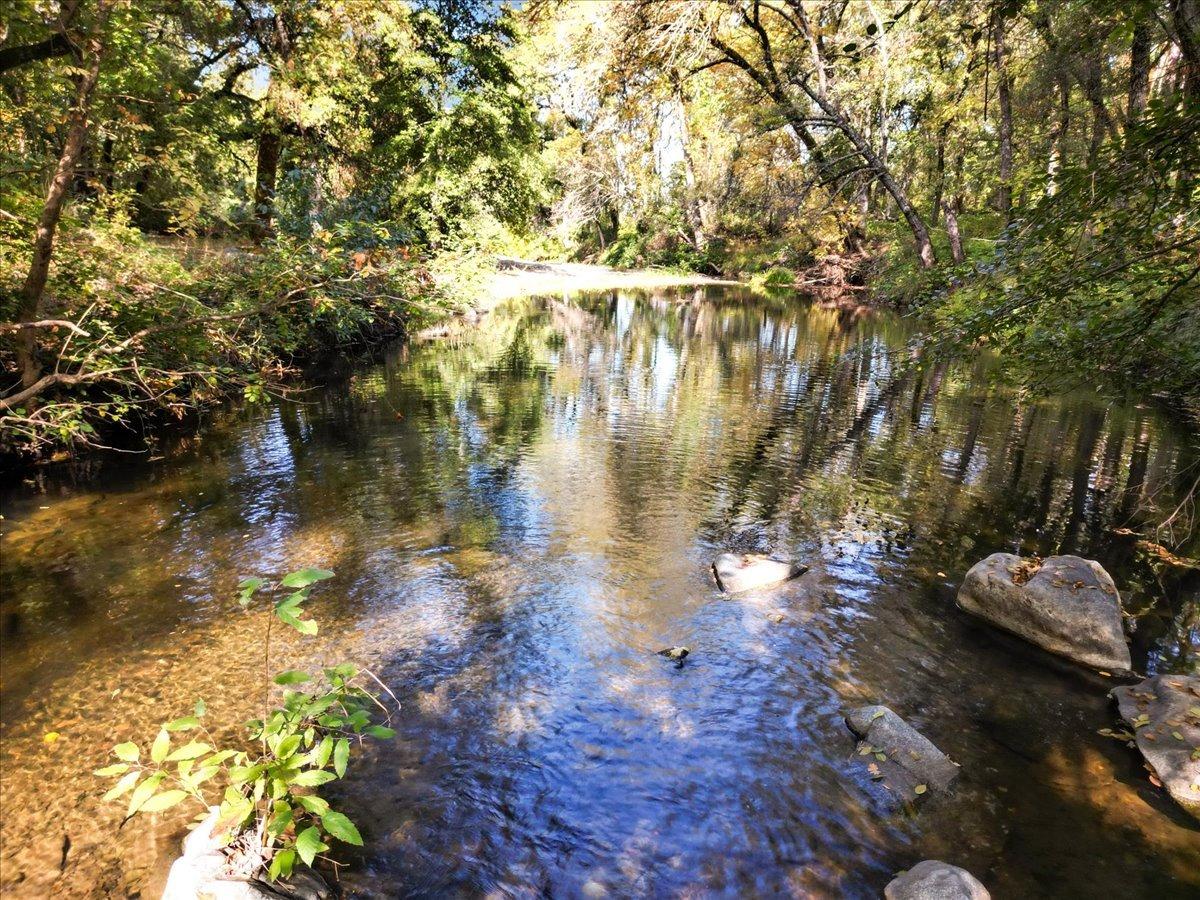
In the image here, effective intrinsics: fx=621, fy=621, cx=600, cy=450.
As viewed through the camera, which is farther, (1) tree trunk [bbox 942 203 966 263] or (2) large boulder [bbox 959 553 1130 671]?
(1) tree trunk [bbox 942 203 966 263]

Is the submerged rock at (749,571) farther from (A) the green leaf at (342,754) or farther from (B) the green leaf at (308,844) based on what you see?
(B) the green leaf at (308,844)

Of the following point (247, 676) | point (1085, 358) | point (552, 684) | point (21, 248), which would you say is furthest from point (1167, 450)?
point (21, 248)

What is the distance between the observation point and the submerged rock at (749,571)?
7.36 metres

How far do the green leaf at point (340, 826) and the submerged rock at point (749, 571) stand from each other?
16.4 feet

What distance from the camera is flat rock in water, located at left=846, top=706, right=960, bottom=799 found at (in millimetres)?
4582

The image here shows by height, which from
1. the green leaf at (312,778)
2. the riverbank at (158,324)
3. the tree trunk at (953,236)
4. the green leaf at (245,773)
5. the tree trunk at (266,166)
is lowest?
the green leaf at (245,773)

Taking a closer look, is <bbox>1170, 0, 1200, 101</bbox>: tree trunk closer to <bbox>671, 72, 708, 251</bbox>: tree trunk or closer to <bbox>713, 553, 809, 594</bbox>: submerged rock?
<bbox>713, 553, 809, 594</bbox>: submerged rock

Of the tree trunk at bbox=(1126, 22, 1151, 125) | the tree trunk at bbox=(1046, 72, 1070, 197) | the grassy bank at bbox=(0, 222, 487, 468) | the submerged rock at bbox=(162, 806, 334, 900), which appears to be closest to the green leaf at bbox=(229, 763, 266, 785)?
the submerged rock at bbox=(162, 806, 334, 900)

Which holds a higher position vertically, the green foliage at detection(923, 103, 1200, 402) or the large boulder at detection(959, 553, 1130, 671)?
the green foliage at detection(923, 103, 1200, 402)

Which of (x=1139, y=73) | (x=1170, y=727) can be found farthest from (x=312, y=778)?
(x=1139, y=73)

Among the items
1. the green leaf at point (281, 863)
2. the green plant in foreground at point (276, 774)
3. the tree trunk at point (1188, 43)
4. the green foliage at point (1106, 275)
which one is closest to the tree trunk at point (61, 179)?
the green plant in foreground at point (276, 774)

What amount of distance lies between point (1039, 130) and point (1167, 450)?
2018cm

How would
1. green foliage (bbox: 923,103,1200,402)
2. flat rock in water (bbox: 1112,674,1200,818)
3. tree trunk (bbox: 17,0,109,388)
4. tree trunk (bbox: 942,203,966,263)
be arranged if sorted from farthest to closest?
tree trunk (bbox: 942,203,966,263) < tree trunk (bbox: 17,0,109,388) < green foliage (bbox: 923,103,1200,402) < flat rock in water (bbox: 1112,674,1200,818)

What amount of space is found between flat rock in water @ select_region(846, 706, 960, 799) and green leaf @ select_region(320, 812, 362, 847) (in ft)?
12.1
